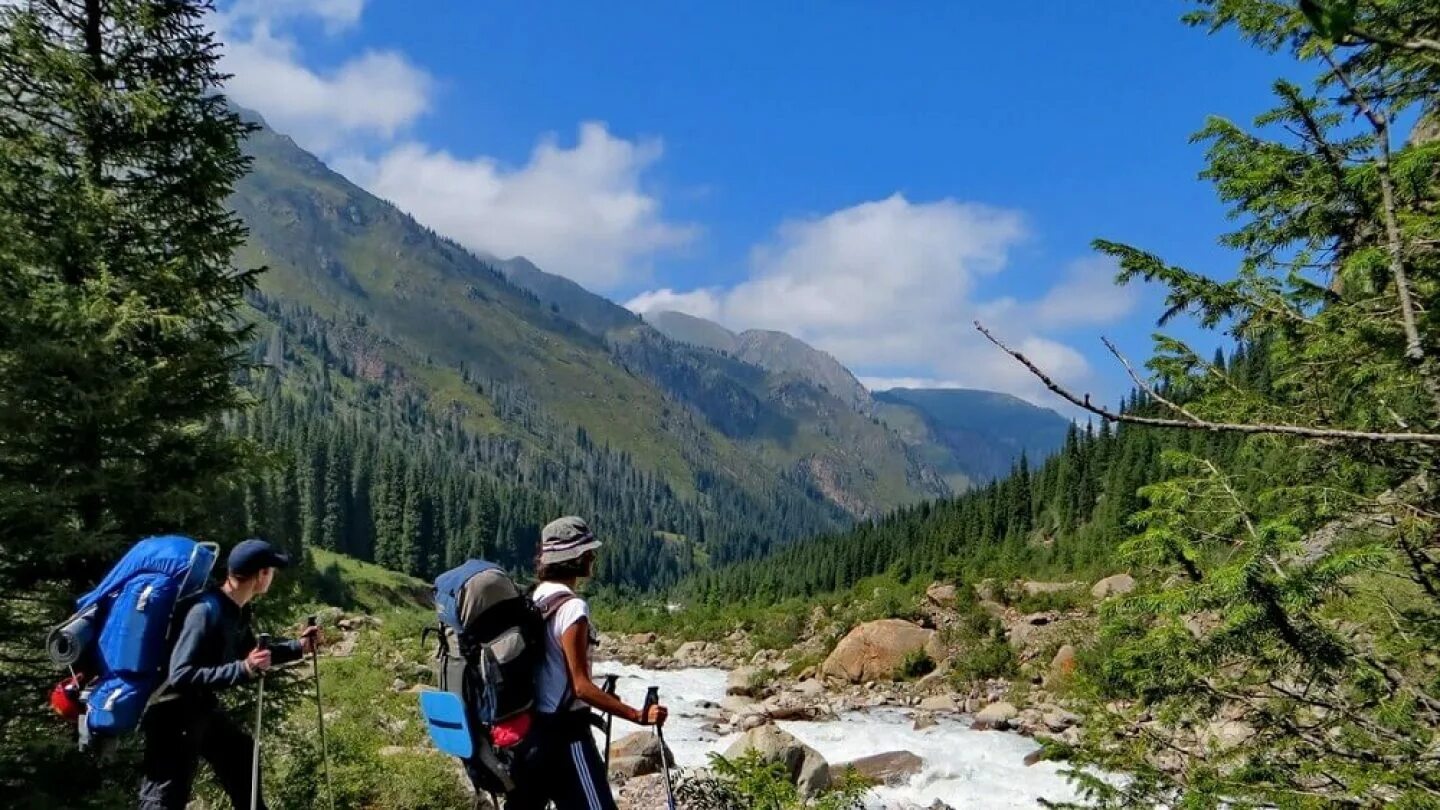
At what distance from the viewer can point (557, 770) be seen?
14.8 ft

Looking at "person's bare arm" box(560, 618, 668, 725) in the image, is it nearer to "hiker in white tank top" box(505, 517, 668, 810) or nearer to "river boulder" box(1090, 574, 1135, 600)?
"hiker in white tank top" box(505, 517, 668, 810)

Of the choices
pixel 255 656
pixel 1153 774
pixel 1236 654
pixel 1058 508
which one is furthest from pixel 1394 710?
pixel 1058 508

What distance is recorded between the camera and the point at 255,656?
194 inches

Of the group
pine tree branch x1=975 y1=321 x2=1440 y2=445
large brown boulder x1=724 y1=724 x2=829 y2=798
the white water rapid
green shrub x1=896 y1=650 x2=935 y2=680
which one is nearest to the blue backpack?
pine tree branch x1=975 y1=321 x2=1440 y2=445

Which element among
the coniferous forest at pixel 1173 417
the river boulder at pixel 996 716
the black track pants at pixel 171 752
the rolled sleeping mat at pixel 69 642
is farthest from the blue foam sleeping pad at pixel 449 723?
the river boulder at pixel 996 716

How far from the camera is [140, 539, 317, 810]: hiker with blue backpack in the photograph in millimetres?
4781

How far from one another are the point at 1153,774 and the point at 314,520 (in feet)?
375

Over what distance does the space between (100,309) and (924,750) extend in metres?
21.0

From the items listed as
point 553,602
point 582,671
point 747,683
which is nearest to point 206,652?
point 553,602

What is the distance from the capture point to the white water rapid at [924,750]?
16.7 m

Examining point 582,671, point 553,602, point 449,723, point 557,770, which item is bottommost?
point 557,770

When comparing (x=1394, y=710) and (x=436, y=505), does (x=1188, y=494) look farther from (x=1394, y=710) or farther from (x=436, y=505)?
(x=436, y=505)

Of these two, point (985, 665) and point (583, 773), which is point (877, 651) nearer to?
point (985, 665)

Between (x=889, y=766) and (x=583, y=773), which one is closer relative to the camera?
(x=583, y=773)
